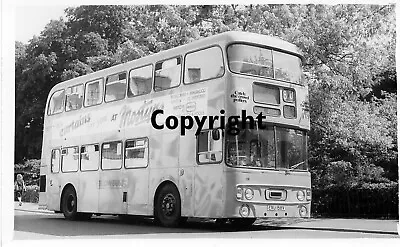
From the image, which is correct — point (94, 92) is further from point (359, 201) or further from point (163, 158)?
point (359, 201)

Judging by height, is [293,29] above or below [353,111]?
above

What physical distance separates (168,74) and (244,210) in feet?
7.78

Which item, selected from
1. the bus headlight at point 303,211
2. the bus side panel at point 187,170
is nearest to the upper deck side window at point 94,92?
the bus side panel at point 187,170

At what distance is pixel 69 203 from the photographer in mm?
12148

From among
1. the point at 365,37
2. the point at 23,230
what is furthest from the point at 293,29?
the point at 23,230

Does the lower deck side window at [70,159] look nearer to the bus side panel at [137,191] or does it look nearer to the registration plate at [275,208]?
the bus side panel at [137,191]

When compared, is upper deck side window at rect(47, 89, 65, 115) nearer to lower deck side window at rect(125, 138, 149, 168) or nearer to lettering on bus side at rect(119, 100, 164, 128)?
lettering on bus side at rect(119, 100, 164, 128)

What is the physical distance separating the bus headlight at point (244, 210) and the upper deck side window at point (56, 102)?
Result: 13.3ft

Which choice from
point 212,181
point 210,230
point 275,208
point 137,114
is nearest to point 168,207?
point 210,230

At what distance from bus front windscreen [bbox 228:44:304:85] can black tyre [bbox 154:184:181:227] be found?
2.05 meters

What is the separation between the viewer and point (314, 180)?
33.9 feet

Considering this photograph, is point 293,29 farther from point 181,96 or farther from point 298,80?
point 181,96

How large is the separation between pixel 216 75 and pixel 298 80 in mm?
1286
